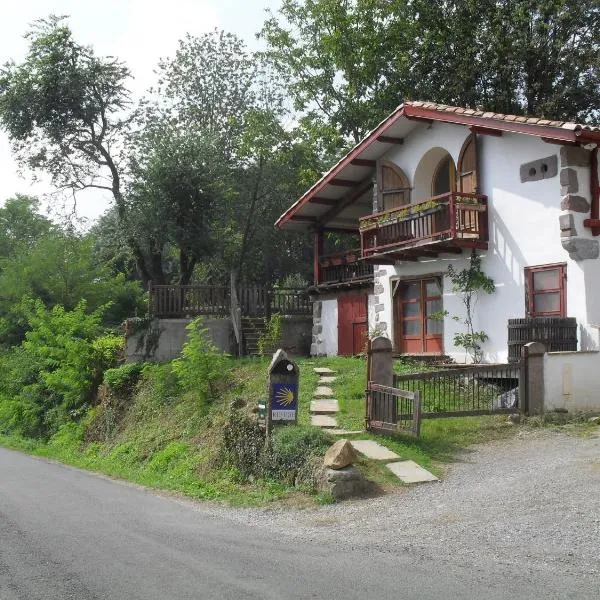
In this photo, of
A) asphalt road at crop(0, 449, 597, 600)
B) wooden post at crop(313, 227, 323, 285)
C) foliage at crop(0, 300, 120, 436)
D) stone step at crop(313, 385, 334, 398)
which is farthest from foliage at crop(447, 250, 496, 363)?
asphalt road at crop(0, 449, 597, 600)

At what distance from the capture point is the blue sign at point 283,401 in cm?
1214

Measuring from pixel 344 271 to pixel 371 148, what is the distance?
464cm

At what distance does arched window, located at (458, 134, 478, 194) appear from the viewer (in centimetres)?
1917

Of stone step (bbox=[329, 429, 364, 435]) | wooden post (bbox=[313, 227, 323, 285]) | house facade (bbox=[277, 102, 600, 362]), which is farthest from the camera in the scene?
wooden post (bbox=[313, 227, 323, 285])

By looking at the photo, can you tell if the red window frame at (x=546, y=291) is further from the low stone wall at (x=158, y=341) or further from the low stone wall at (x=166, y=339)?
the low stone wall at (x=158, y=341)

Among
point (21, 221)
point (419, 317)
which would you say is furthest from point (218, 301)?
point (21, 221)

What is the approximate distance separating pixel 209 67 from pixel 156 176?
1161cm

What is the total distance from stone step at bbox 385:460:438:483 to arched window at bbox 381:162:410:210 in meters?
11.9

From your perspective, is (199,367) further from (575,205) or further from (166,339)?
(575,205)

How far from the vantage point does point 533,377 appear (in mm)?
14109

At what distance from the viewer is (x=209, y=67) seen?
36781 mm

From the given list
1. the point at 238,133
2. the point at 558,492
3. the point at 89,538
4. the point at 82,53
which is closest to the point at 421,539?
the point at 558,492

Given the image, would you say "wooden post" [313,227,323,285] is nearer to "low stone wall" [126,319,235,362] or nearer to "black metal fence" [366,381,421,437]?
"low stone wall" [126,319,235,362]

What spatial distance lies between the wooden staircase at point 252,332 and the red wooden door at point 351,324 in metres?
2.66
